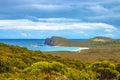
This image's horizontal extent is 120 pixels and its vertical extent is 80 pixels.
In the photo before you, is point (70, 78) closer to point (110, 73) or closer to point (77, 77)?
point (77, 77)

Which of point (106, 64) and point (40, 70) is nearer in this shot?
point (40, 70)

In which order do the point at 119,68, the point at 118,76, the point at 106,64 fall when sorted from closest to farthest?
the point at 118,76, the point at 106,64, the point at 119,68

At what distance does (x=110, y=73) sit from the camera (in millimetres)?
41719

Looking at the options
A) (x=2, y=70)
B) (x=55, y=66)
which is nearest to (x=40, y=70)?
(x=55, y=66)

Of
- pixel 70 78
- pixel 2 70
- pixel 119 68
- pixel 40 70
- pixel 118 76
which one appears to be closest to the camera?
pixel 70 78

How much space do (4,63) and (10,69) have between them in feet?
3.24

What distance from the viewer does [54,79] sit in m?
20.5

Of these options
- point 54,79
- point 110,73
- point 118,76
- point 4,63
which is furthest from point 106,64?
point 54,79

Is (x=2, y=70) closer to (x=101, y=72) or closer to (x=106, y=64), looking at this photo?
(x=101, y=72)

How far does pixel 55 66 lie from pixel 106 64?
19533mm

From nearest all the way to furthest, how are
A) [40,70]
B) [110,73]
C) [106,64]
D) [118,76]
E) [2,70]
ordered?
[40,70]
[2,70]
[118,76]
[110,73]
[106,64]

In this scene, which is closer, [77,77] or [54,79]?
[54,79]

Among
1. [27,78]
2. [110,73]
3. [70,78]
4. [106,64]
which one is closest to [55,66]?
[70,78]

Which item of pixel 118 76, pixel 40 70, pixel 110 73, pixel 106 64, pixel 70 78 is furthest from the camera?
pixel 106 64
